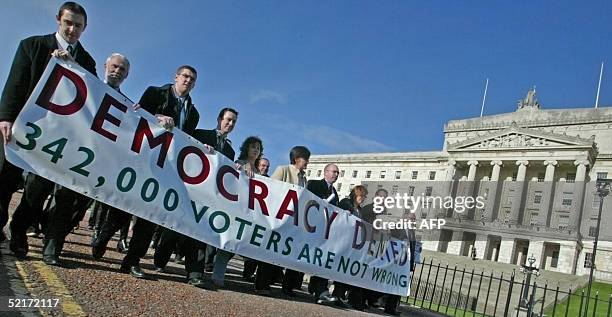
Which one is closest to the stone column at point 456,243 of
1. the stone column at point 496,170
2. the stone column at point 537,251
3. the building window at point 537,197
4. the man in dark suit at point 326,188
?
the stone column at point 537,251

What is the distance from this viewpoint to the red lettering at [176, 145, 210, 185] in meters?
4.70

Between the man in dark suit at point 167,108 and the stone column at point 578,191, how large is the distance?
59097 mm

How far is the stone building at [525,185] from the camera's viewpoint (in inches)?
2082

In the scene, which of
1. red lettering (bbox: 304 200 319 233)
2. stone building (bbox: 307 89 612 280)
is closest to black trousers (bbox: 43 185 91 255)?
red lettering (bbox: 304 200 319 233)

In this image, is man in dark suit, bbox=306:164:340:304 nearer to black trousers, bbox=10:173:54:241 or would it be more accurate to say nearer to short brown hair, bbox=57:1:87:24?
black trousers, bbox=10:173:54:241

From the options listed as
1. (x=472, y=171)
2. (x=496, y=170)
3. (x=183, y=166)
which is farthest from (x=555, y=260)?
(x=183, y=166)

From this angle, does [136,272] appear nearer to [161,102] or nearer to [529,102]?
[161,102]

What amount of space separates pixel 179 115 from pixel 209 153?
54cm

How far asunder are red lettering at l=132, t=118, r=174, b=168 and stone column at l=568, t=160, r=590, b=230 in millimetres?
59408

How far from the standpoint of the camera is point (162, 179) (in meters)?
4.52

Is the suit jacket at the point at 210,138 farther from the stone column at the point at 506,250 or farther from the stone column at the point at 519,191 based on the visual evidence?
the stone column at the point at 519,191

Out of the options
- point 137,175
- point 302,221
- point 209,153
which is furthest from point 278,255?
point 137,175

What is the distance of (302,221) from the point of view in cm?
583

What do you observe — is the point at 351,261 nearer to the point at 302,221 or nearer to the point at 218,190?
the point at 302,221
